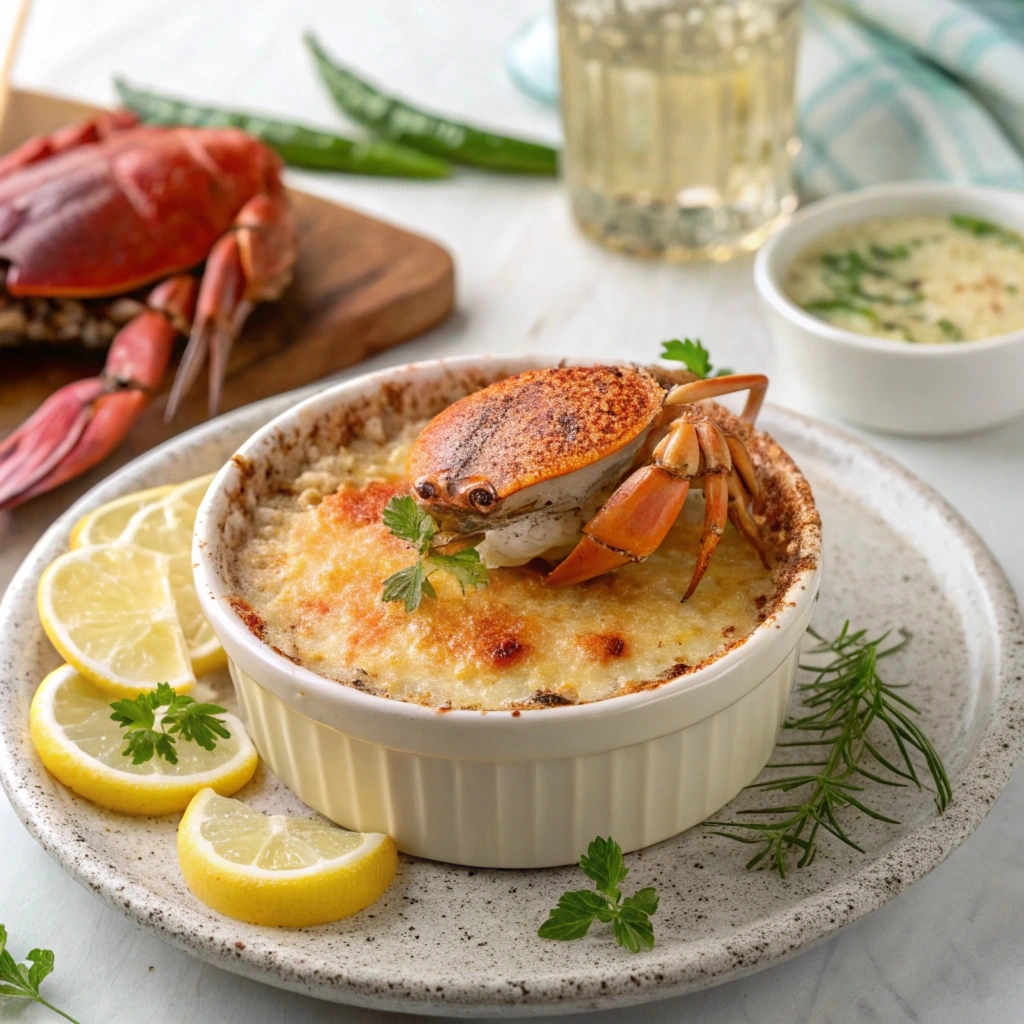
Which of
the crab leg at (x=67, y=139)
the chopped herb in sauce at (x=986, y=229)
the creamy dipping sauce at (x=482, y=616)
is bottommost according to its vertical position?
the chopped herb in sauce at (x=986, y=229)

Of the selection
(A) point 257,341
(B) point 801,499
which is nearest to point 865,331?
(B) point 801,499

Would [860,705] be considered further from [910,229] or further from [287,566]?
[910,229]

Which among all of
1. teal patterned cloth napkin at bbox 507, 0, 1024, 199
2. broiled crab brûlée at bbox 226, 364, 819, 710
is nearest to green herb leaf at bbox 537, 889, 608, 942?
broiled crab brûlée at bbox 226, 364, 819, 710

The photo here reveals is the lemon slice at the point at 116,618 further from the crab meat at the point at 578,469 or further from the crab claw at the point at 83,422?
the crab claw at the point at 83,422

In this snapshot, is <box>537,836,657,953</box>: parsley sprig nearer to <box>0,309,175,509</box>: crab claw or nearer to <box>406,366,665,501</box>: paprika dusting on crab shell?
<box>406,366,665,501</box>: paprika dusting on crab shell

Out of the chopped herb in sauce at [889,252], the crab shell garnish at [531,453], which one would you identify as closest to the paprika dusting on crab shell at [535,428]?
the crab shell garnish at [531,453]

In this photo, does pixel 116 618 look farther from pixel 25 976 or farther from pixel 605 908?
pixel 605 908
